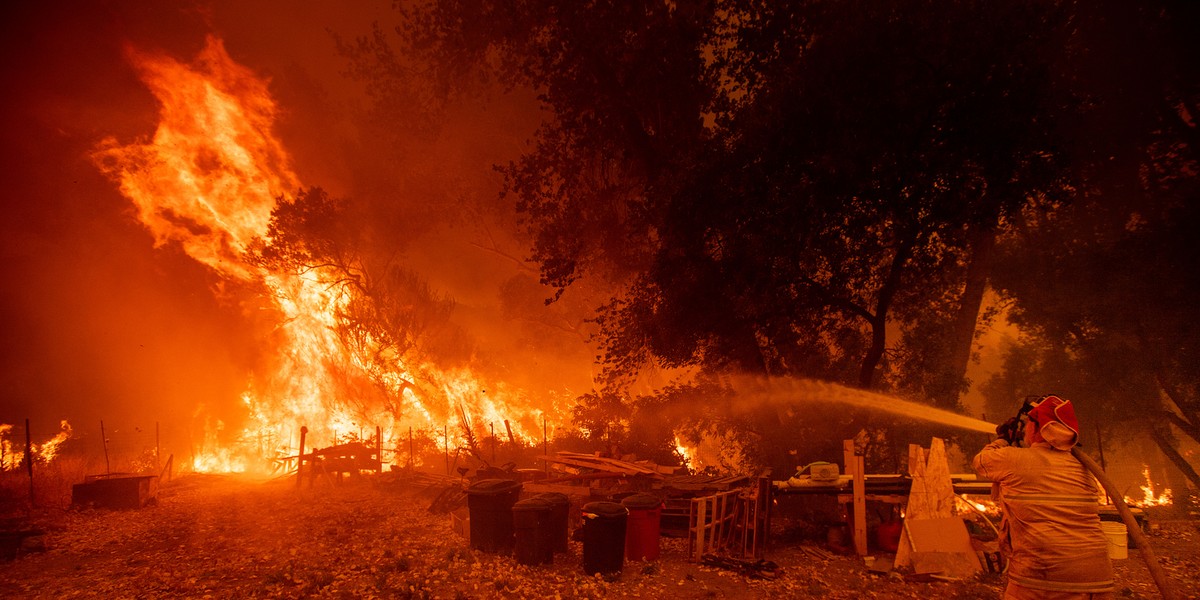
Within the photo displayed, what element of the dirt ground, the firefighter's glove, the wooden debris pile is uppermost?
the firefighter's glove

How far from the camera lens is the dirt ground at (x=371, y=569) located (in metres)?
9.09

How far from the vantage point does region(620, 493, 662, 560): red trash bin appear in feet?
36.1

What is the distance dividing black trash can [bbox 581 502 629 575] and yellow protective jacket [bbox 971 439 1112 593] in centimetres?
614

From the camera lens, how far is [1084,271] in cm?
1717

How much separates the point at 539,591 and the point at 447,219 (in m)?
24.1

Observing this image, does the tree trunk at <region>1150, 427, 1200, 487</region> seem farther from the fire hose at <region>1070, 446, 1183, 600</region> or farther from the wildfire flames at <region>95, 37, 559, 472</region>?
the wildfire flames at <region>95, 37, 559, 472</region>

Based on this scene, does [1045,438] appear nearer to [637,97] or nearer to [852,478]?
[852,478]

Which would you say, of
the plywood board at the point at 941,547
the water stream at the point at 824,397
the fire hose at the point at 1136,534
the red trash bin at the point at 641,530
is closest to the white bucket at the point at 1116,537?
the plywood board at the point at 941,547

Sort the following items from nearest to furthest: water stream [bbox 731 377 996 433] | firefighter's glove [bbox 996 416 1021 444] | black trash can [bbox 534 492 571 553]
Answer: firefighter's glove [bbox 996 416 1021 444] → black trash can [bbox 534 492 571 553] → water stream [bbox 731 377 996 433]

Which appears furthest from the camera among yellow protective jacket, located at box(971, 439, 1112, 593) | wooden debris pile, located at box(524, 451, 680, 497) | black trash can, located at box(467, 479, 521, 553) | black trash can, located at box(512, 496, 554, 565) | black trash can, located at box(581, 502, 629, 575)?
wooden debris pile, located at box(524, 451, 680, 497)

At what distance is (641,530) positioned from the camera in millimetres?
11047

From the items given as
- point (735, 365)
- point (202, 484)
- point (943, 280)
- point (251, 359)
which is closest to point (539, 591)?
point (735, 365)

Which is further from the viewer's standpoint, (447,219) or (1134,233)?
(447,219)

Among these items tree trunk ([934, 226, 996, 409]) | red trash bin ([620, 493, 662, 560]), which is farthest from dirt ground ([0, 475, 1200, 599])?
tree trunk ([934, 226, 996, 409])
